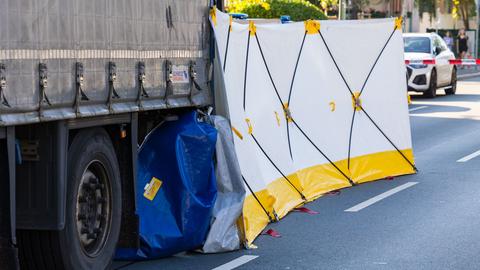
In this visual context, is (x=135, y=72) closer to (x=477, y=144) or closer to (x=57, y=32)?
(x=57, y=32)

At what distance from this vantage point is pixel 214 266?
8.63 metres

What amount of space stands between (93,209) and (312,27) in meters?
5.56

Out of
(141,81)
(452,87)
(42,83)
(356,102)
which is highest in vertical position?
(42,83)

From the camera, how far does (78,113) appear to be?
24.2 ft

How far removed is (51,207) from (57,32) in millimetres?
1127

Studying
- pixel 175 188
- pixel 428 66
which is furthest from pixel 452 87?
pixel 175 188

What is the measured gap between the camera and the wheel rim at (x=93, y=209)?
7.86 meters

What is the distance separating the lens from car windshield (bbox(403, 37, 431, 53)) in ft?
96.9

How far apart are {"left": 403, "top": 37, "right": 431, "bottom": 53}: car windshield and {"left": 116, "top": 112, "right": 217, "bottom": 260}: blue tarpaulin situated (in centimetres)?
2080

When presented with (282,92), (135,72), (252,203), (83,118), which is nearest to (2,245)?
(83,118)

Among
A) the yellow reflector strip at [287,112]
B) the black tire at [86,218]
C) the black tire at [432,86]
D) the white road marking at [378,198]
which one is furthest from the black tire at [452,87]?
the black tire at [86,218]

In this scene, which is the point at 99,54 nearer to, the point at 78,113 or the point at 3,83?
the point at 78,113

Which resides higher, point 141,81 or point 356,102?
point 141,81

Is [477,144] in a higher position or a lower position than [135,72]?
lower
